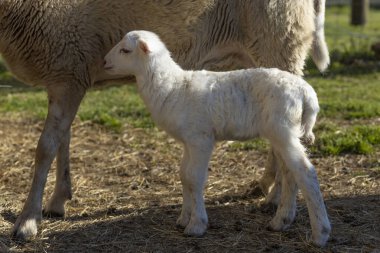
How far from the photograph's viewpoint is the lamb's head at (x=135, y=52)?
5219mm

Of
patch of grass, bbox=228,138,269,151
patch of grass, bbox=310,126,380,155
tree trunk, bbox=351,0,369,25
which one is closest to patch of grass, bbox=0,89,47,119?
patch of grass, bbox=228,138,269,151

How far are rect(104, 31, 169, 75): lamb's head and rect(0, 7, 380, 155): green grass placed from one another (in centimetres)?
266

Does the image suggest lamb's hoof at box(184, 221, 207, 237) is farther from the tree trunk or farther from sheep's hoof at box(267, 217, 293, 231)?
the tree trunk

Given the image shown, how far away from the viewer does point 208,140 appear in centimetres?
505

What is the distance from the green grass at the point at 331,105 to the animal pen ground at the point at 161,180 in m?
0.01

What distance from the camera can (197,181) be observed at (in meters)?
5.09

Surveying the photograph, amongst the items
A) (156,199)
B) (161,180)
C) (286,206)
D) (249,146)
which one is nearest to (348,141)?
(249,146)

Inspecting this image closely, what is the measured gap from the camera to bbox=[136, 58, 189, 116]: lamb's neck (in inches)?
204

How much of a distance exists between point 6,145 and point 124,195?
2.11 meters

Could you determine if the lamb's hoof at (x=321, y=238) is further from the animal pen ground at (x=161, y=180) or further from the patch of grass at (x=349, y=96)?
the patch of grass at (x=349, y=96)

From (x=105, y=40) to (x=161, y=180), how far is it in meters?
1.47

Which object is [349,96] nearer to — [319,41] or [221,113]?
[319,41]

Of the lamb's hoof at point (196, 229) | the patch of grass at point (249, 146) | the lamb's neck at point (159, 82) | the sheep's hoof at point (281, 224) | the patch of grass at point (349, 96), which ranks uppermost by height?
the lamb's neck at point (159, 82)

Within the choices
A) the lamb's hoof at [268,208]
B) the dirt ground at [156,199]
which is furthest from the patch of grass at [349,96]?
the lamb's hoof at [268,208]
